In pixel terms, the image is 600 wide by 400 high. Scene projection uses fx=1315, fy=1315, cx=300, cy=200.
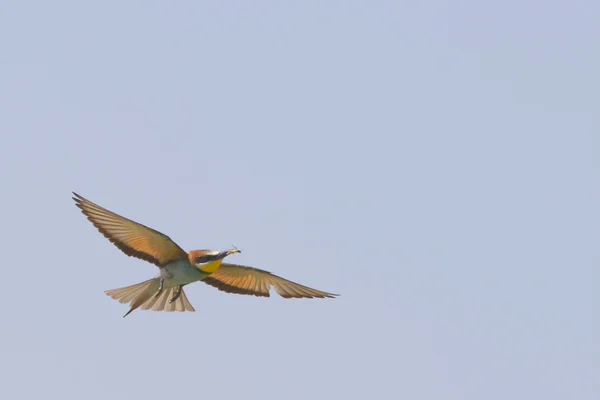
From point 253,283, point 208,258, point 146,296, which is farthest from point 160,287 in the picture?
point 253,283

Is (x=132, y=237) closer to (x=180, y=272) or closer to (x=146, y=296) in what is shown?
(x=180, y=272)

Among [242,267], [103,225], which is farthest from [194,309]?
[103,225]

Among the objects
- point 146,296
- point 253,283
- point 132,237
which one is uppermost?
point 253,283

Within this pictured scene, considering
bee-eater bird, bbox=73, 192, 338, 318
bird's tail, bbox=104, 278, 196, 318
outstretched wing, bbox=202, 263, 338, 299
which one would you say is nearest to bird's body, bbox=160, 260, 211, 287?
bee-eater bird, bbox=73, 192, 338, 318

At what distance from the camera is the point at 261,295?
49.6 feet

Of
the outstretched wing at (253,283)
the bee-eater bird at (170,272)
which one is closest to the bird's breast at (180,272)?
the bee-eater bird at (170,272)

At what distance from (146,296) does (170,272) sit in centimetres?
50

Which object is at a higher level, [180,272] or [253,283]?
[253,283]

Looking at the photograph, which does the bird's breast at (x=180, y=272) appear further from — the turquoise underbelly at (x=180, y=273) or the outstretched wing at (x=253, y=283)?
the outstretched wing at (x=253, y=283)

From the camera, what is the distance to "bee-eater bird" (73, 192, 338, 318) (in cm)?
1358

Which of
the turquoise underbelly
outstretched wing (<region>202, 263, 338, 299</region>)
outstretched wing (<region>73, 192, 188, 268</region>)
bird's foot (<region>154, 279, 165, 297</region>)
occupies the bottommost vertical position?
bird's foot (<region>154, 279, 165, 297</region>)

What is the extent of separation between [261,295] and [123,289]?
169cm

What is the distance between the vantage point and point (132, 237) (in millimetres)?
13797

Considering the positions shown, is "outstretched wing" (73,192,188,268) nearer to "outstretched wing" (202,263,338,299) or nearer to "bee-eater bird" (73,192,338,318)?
"bee-eater bird" (73,192,338,318)
